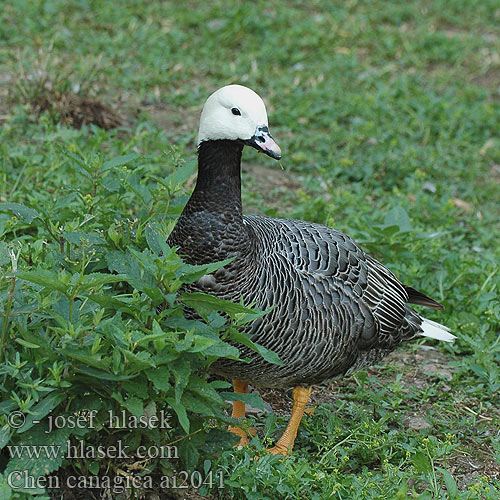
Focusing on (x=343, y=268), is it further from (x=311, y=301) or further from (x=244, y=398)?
(x=244, y=398)

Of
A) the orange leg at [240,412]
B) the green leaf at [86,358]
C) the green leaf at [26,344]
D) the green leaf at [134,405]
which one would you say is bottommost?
the orange leg at [240,412]

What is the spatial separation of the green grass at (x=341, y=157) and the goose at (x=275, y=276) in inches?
9.7

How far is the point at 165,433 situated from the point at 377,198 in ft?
12.5

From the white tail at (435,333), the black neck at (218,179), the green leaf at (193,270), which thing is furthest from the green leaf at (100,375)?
the white tail at (435,333)

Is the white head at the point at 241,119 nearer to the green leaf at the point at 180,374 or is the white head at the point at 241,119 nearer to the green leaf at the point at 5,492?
the green leaf at the point at 180,374

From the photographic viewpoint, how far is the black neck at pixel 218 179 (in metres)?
3.60

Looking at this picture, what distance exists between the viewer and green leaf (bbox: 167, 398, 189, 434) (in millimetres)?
2756

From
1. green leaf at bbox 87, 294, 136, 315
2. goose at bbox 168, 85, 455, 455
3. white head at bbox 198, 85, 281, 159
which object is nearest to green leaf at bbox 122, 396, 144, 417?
green leaf at bbox 87, 294, 136, 315

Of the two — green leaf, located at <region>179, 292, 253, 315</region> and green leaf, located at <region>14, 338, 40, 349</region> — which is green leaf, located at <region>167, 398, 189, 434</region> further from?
green leaf, located at <region>14, 338, 40, 349</region>

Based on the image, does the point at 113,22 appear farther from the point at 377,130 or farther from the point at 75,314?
the point at 75,314

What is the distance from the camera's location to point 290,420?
388 cm

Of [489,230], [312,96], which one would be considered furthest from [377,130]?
[489,230]

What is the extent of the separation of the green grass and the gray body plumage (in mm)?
273

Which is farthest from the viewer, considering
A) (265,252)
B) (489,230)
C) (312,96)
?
(312,96)
